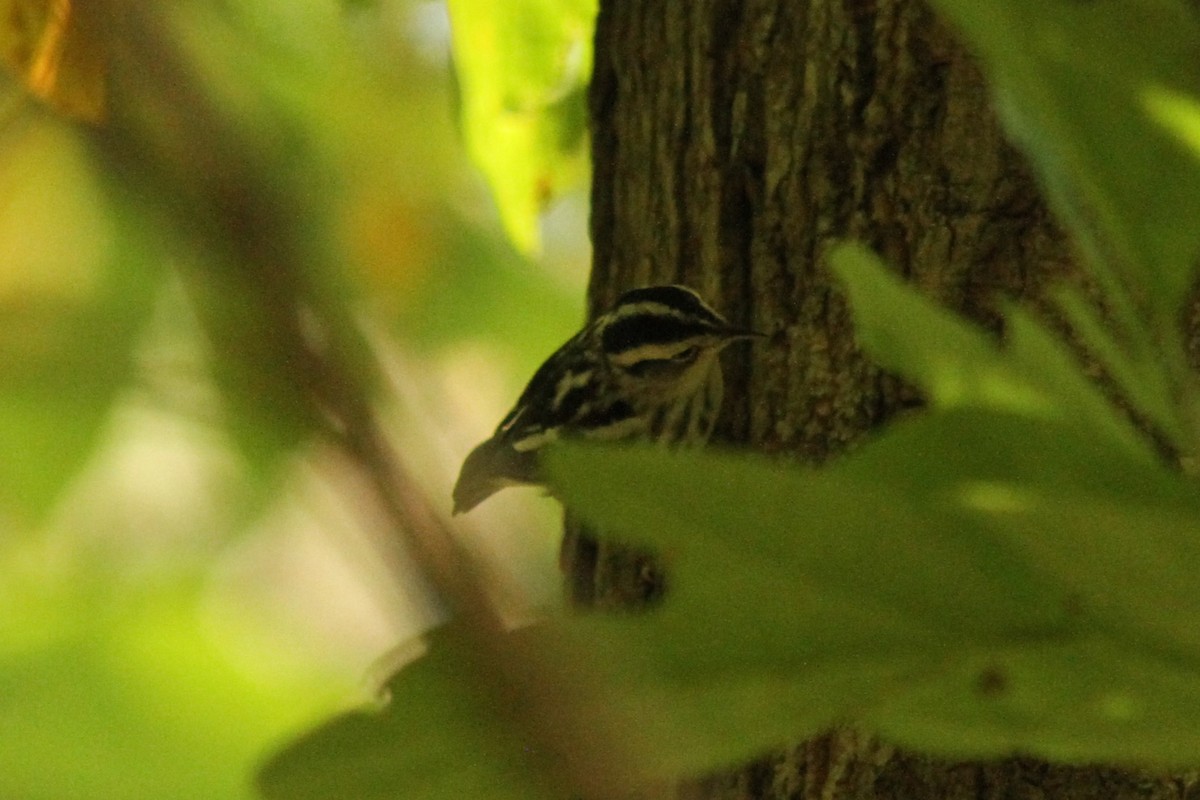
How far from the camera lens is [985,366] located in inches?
22.8

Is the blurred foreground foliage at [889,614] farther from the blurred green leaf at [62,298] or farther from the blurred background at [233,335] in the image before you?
the blurred green leaf at [62,298]

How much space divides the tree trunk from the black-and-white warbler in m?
0.08

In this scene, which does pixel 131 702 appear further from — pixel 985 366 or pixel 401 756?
pixel 985 366

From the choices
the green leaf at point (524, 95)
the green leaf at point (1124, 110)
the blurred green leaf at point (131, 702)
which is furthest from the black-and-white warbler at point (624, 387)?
the green leaf at point (1124, 110)

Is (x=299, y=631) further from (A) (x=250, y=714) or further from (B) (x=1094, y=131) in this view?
(B) (x=1094, y=131)

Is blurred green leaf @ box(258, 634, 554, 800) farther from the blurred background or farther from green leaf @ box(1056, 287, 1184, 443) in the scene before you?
green leaf @ box(1056, 287, 1184, 443)

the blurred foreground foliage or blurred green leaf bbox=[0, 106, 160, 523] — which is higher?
blurred green leaf bbox=[0, 106, 160, 523]

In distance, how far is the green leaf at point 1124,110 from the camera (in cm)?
63

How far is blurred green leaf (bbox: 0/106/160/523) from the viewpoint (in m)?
0.50

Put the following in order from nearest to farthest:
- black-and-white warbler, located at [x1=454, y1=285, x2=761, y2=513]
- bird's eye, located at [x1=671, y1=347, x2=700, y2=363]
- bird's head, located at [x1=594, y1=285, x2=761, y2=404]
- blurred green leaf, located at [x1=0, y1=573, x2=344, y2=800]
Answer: blurred green leaf, located at [x1=0, y1=573, x2=344, y2=800] → bird's head, located at [x1=594, y1=285, x2=761, y2=404] → black-and-white warbler, located at [x1=454, y1=285, x2=761, y2=513] → bird's eye, located at [x1=671, y1=347, x2=700, y2=363]

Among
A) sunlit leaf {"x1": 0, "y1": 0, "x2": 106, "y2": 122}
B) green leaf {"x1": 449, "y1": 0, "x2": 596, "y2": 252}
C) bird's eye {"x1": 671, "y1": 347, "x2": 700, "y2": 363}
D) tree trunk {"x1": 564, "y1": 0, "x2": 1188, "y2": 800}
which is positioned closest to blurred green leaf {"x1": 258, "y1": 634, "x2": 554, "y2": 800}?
sunlit leaf {"x1": 0, "y1": 0, "x2": 106, "y2": 122}

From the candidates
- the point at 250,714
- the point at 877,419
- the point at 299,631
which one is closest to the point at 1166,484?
the point at 250,714

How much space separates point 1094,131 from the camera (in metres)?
0.65

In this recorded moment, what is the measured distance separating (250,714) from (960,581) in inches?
22.8
